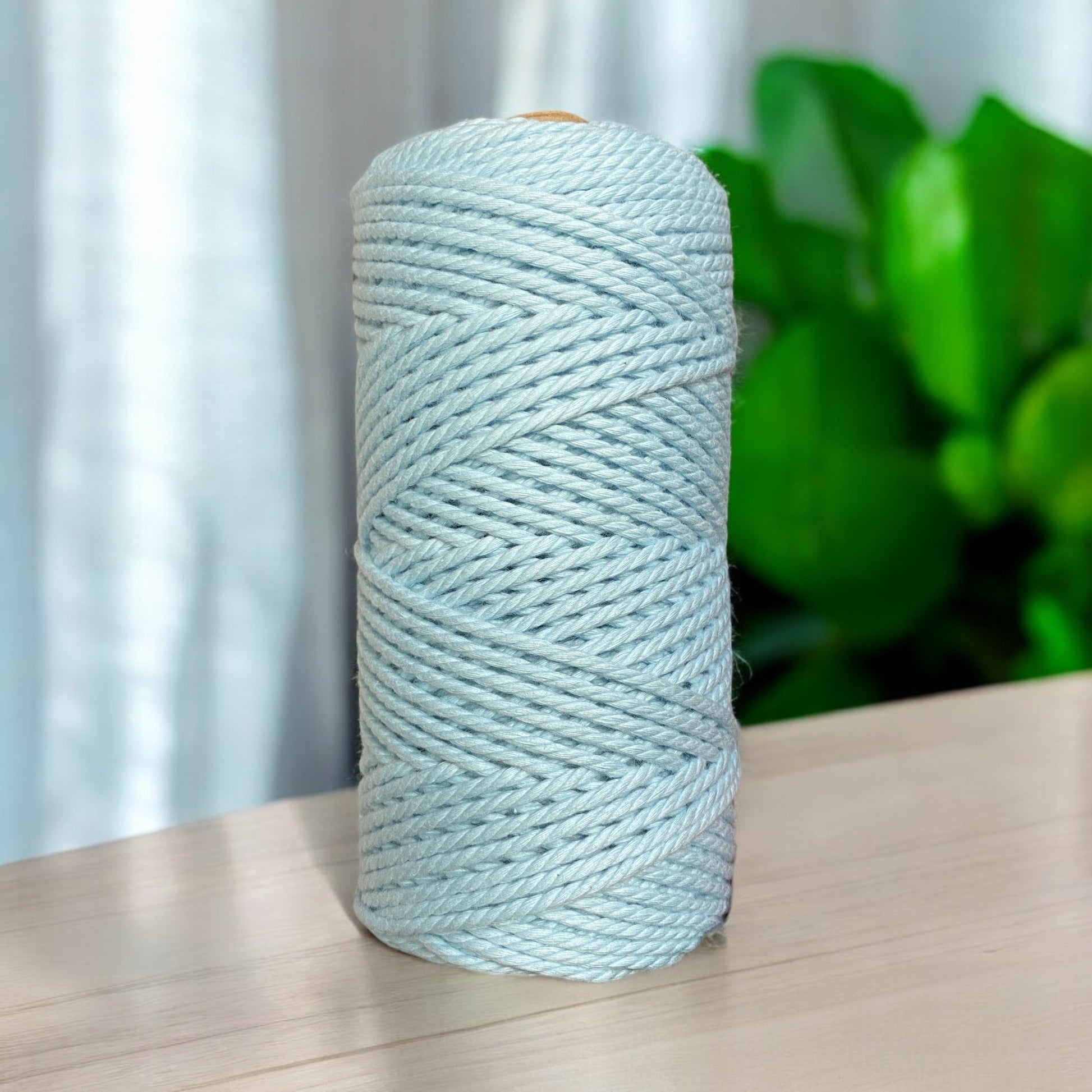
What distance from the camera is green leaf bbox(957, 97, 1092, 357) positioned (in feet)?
4.08

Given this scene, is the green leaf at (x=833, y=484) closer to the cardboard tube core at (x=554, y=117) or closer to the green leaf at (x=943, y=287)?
the green leaf at (x=943, y=287)

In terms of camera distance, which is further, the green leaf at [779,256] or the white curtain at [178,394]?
the green leaf at [779,256]

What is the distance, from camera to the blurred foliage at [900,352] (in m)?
1.23

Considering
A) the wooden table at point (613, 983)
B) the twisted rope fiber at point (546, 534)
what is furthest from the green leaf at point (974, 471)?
the twisted rope fiber at point (546, 534)

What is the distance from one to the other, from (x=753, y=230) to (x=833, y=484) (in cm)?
26

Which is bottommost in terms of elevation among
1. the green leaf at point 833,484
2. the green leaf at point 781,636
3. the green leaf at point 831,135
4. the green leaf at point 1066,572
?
the green leaf at point 781,636

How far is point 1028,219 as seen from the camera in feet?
4.15

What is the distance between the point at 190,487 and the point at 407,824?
43 cm

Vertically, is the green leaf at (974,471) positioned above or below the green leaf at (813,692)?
above

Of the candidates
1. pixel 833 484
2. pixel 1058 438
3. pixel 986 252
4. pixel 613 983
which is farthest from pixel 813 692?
pixel 613 983

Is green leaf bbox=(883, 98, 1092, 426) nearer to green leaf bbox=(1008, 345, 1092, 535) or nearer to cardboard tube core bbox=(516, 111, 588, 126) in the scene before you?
green leaf bbox=(1008, 345, 1092, 535)

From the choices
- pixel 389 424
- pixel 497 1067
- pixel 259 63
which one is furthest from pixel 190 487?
pixel 497 1067

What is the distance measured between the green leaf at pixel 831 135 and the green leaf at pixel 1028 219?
8cm

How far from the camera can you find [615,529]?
0.49m
